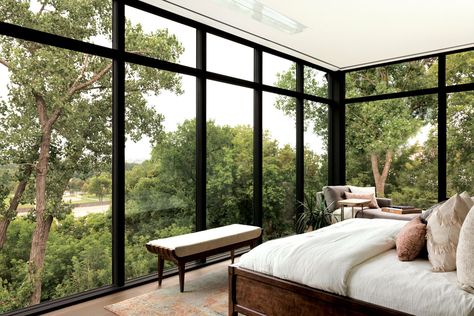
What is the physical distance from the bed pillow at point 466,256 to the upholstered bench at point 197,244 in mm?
2135

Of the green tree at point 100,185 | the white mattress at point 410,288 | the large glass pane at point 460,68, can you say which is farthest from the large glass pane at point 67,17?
the large glass pane at point 460,68

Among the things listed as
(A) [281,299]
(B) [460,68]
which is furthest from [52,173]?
(B) [460,68]

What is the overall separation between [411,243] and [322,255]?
589mm

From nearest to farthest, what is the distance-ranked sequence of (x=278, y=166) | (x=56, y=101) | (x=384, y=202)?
1. (x=56, y=101)
2. (x=278, y=166)
3. (x=384, y=202)

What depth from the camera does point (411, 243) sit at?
2.35 m

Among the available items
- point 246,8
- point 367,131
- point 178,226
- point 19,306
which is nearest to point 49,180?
point 19,306

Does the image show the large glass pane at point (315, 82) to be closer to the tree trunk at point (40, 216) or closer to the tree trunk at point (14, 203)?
the tree trunk at point (40, 216)

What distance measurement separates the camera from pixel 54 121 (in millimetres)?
3119

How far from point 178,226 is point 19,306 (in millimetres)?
1660

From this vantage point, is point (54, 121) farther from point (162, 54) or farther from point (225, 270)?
point (225, 270)

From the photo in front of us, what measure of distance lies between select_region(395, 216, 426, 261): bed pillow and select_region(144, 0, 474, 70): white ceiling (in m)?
2.47

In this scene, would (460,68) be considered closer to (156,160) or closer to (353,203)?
(353,203)

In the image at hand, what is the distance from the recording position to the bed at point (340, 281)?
6.17ft

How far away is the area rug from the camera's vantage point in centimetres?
289
